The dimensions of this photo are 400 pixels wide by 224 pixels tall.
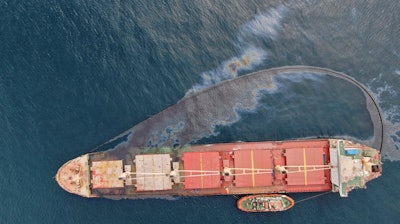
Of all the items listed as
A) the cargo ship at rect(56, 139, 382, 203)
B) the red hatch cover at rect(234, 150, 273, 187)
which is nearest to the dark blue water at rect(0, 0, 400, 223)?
the cargo ship at rect(56, 139, 382, 203)

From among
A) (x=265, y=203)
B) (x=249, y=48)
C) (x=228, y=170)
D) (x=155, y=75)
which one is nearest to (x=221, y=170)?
(x=228, y=170)

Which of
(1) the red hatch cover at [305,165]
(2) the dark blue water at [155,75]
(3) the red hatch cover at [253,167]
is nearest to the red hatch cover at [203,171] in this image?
(3) the red hatch cover at [253,167]

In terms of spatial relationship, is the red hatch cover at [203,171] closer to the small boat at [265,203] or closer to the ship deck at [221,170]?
the ship deck at [221,170]

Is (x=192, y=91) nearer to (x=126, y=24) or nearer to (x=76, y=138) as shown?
(x=126, y=24)

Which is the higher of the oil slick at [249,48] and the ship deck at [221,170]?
the oil slick at [249,48]

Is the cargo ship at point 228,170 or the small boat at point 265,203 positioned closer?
the cargo ship at point 228,170

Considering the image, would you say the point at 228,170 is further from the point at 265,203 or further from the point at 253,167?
the point at 265,203
